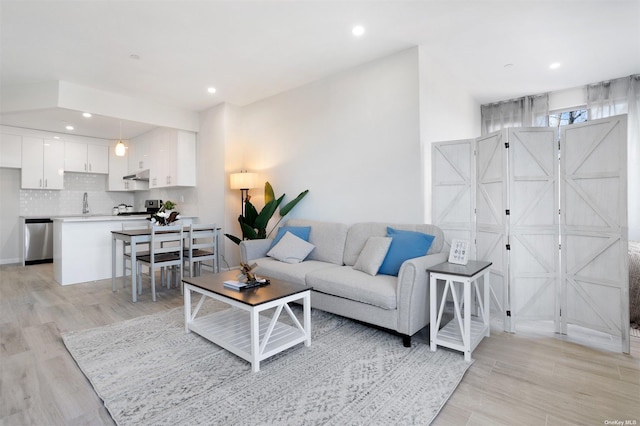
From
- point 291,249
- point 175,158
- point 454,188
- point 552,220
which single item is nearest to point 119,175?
point 175,158

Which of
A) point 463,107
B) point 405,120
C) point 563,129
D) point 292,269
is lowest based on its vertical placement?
point 292,269

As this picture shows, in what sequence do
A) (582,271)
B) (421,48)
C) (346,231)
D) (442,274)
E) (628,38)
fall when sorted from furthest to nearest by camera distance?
1. (346,231)
2. (421,48)
3. (628,38)
4. (582,271)
5. (442,274)

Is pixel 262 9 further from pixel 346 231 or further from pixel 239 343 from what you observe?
pixel 239 343

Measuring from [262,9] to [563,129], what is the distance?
2800 mm

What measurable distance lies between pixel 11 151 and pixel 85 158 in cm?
109

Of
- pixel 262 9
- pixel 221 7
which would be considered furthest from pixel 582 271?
pixel 221 7

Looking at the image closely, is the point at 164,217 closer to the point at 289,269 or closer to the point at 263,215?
the point at 263,215

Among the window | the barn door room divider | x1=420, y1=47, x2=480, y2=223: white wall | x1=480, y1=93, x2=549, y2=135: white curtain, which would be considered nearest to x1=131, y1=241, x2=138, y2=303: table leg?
x1=420, y1=47, x2=480, y2=223: white wall

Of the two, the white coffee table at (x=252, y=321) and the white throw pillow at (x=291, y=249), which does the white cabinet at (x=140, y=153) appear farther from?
the white coffee table at (x=252, y=321)

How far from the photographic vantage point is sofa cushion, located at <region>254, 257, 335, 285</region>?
10.2 feet

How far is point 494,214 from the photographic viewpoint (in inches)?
115

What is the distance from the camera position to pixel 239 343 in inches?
89.6

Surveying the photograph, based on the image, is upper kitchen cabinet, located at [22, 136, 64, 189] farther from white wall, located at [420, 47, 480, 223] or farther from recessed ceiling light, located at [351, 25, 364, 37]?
white wall, located at [420, 47, 480, 223]

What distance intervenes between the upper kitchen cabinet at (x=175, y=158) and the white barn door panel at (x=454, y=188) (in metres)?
4.18
